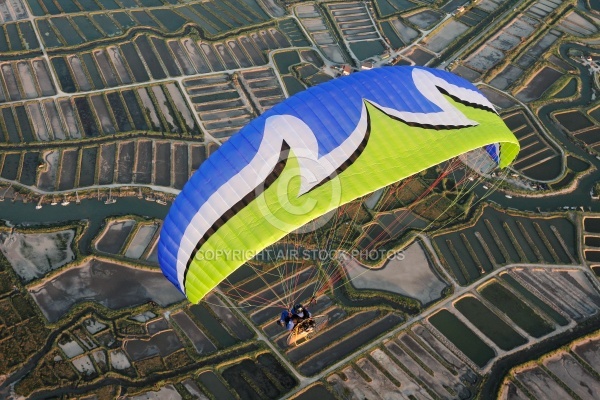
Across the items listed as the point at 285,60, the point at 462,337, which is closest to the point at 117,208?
the point at 285,60

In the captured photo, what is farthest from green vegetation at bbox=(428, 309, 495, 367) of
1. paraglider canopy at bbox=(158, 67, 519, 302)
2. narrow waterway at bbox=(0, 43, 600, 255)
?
paraglider canopy at bbox=(158, 67, 519, 302)

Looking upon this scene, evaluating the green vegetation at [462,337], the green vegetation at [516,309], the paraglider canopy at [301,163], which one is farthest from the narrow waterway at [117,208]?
the paraglider canopy at [301,163]

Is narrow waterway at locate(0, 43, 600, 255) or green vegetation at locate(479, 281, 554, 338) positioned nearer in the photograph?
green vegetation at locate(479, 281, 554, 338)

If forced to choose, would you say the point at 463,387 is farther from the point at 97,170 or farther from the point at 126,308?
the point at 97,170

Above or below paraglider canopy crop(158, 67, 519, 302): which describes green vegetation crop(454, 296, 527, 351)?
below

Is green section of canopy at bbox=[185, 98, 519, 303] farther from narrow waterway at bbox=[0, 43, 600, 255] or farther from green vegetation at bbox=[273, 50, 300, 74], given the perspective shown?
green vegetation at bbox=[273, 50, 300, 74]

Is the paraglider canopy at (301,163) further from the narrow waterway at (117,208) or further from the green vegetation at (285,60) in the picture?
the green vegetation at (285,60)
